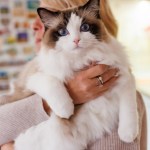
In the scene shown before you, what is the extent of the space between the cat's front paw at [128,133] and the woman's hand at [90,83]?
0.45 feet

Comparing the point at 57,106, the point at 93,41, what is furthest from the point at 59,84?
the point at 93,41

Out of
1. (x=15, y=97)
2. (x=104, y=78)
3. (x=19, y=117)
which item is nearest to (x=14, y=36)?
(x=15, y=97)

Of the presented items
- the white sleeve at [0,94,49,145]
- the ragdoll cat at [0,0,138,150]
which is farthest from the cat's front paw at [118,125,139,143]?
the white sleeve at [0,94,49,145]

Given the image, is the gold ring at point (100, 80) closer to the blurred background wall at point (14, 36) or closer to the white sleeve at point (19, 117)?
the white sleeve at point (19, 117)

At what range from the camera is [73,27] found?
2.93 feet

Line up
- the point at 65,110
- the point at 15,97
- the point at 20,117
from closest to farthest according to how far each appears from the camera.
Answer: the point at 65,110 < the point at 20,117 < the point at 15,97

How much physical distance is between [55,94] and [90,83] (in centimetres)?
14

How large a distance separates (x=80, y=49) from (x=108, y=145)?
1.09 feet

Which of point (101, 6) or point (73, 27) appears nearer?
point (73, 27)

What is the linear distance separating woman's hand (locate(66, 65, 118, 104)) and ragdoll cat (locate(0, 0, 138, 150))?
0.02 metres

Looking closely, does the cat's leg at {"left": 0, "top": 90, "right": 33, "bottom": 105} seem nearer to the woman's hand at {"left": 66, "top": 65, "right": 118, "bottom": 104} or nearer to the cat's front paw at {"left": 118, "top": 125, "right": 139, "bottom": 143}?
the woman's hand at {"left": 66, "top": 65, "right": 118, "bottom": 104}

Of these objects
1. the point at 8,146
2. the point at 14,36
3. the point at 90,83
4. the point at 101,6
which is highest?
Answer: the point at 101,6

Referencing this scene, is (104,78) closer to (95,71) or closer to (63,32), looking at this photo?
(95,71)

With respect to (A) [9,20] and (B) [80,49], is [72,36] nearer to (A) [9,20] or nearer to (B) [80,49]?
(B) [80,49]
